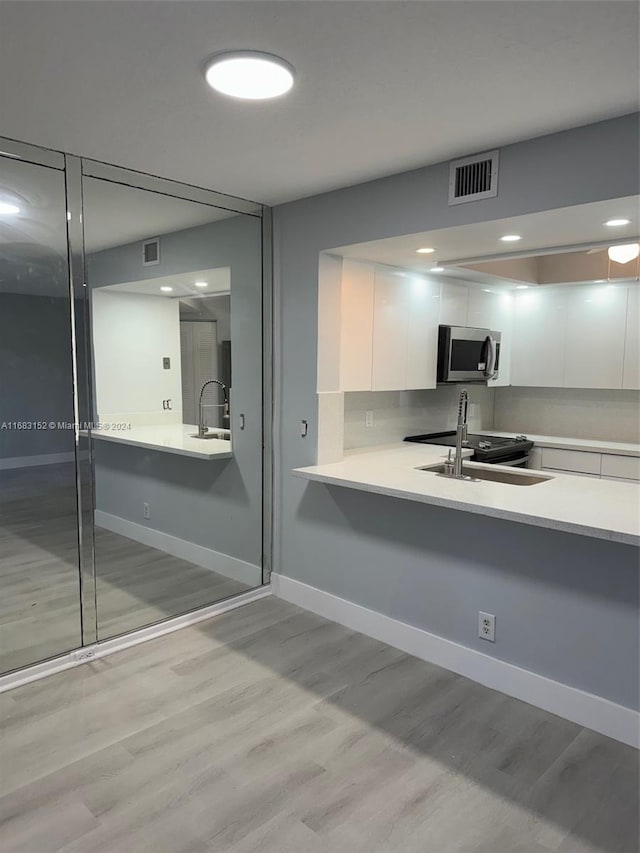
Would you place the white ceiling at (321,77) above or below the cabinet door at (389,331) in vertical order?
above

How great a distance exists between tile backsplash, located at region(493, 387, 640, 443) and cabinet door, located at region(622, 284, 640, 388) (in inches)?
12.4

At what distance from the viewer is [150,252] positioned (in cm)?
338

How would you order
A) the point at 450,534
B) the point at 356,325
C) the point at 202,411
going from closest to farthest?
1. the point at 450,534
2. the point at 356,325
3. the point at 202,411

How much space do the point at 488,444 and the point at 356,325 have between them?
1.44 metres

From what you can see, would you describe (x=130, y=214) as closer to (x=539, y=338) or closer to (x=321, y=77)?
(x=321, y=77)

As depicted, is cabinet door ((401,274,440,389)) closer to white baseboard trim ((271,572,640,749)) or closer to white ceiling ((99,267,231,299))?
white ceiling ((99,267,231,299))

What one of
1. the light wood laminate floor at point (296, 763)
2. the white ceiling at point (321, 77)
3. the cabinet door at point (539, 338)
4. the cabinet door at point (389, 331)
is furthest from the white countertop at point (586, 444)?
the white ceiling at point (321, 77)

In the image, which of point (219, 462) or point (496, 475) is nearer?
point (496, 475)

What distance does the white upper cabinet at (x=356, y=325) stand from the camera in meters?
3.44

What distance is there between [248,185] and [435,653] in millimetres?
2635

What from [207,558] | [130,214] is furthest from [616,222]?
[207,558]

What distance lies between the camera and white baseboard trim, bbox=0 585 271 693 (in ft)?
9.05

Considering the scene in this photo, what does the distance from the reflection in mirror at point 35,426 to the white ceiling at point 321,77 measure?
0.32 m

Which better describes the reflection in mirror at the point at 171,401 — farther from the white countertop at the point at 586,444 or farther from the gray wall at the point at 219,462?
the white countertop at the point at 586,444
